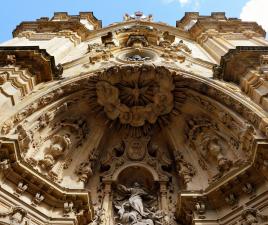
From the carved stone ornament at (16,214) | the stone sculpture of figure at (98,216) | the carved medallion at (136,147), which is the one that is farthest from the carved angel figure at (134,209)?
the carved stone ornament at (16,214)

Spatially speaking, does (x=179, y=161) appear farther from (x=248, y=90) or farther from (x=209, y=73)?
(x=209, y=73)

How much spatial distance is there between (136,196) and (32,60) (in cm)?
548

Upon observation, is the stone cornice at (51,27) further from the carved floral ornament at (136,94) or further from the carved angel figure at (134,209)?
the carved angel figure at (134,209)

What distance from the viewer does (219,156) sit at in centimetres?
961

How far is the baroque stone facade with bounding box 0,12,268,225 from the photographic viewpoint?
27.2ft

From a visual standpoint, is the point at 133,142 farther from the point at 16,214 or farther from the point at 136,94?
the point at 16,214

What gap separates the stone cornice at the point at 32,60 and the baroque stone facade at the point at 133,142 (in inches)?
1.3

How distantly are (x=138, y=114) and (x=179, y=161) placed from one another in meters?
2.17

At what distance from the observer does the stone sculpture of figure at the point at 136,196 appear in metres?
9.44

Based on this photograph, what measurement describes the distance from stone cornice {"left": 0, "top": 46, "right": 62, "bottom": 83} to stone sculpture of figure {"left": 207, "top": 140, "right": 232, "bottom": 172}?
18.3ft

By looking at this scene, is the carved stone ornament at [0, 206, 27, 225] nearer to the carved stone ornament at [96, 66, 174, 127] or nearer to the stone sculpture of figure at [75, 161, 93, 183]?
the stone sculpture of figure at [75, 161, 93, 183]

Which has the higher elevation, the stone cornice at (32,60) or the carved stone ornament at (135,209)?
the stone cornice at (32,60)

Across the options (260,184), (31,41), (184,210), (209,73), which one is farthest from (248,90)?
(31,41)

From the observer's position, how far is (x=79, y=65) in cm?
1403
